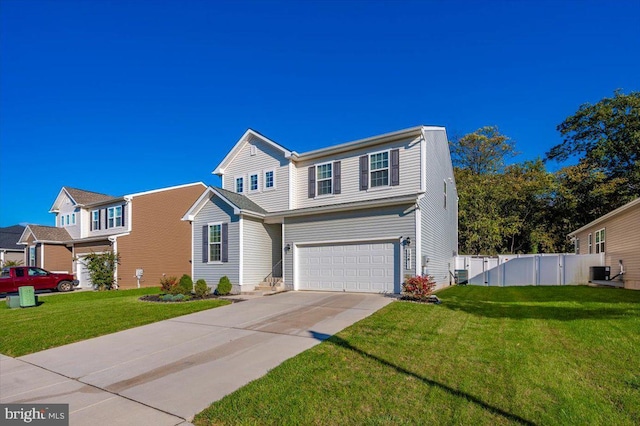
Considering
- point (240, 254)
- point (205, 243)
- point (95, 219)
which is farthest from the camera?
point (95, 219)

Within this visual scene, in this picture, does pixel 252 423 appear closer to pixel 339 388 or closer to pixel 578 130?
pixel 339 388

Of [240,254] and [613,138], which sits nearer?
[240,254]

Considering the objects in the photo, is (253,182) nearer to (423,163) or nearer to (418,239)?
(423,163)

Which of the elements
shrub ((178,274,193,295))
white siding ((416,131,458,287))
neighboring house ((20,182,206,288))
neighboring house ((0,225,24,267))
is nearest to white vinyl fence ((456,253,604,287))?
white siding ((416,131,458,287))

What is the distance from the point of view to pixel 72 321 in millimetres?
10039

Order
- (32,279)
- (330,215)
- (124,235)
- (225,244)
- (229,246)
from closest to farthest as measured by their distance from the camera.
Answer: (330,215), (229,246), (225,244), (32,279), (124,235)

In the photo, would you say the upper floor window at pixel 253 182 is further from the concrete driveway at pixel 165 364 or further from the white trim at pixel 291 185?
the concrete driveway at pixel 165 364

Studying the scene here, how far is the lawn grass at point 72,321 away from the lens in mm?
8047

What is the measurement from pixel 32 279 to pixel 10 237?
21.8 m

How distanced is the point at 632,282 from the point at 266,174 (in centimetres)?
1728

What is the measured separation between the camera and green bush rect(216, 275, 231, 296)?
576 inches

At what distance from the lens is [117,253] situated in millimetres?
22219

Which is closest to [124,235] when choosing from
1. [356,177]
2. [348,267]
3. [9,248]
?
[348,267]

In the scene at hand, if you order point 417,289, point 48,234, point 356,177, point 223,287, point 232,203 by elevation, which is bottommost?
point 223,287
